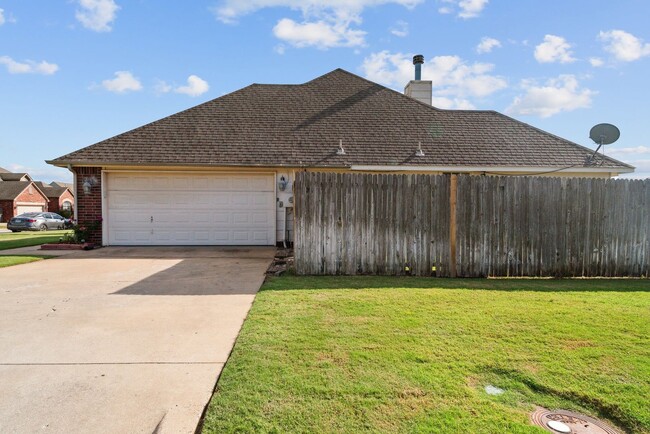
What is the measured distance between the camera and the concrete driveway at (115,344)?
2.60m

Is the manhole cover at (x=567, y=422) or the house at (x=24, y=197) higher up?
the house at (x=24, y=197)

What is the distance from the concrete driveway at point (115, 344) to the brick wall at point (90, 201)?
3882 millimetres

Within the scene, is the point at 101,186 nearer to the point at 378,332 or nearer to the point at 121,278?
the point at 121,278

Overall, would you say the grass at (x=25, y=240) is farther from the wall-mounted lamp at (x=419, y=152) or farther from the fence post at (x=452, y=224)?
the fence post at (x=452, y=224)

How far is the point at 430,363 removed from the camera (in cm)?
324

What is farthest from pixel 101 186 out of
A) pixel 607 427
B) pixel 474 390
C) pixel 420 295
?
pixel 607 427

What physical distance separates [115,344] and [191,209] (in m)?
8.08

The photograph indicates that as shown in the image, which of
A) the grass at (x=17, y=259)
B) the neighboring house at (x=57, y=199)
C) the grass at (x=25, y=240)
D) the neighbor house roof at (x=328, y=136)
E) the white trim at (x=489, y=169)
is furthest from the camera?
the neighboring house at (x=57, y=199)

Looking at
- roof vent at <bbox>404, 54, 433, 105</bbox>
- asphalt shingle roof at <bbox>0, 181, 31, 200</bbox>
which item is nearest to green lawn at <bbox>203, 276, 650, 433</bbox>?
roof vent at <bbox>404, 54, 433, 105</bbox>

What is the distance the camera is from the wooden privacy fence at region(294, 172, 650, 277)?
275 inches

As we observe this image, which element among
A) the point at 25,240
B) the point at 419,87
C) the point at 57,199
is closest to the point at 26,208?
the point at 57,199

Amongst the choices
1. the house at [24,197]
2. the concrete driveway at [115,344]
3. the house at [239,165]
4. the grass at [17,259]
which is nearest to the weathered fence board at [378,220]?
the concrete driveway at [115,344]

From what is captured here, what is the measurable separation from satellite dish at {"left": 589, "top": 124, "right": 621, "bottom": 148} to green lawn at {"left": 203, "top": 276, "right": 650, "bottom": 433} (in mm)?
5141

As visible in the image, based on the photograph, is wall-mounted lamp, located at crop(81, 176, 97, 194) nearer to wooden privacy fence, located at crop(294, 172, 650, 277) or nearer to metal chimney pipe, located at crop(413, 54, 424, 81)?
wooden privacy fence, located at crop(294, 172, 650, 277)
